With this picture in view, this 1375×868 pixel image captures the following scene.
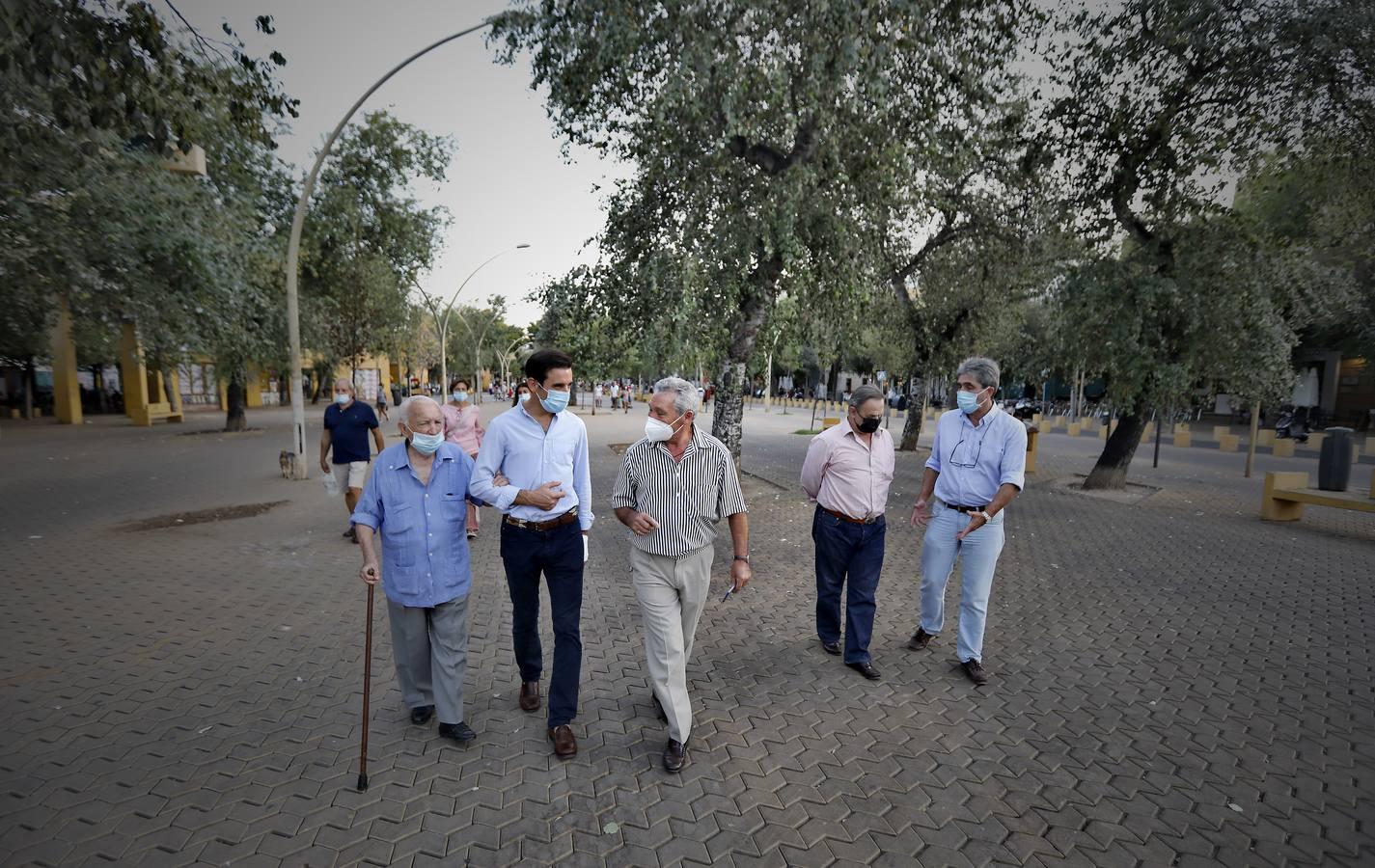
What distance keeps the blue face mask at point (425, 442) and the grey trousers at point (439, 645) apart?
2.57 feet

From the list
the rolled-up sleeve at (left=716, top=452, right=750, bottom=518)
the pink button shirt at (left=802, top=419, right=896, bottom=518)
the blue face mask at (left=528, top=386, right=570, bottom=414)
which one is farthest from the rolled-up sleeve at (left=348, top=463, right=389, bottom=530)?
the pink button shirt at (left=802, top=419, right=896, bottom=518)

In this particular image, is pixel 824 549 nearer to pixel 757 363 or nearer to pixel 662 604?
pixel 662 604

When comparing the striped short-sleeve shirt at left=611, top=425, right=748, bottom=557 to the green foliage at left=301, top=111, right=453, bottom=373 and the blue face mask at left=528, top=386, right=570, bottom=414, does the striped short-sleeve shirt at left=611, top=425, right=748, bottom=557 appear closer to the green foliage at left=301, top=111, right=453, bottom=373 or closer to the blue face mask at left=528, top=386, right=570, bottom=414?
the blue face mask at left=528, top=386, right=570, bottom=414

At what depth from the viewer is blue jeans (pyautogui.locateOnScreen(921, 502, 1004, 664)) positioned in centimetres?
432

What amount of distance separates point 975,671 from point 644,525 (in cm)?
261

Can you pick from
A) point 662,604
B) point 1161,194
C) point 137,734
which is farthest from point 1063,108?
point 137,734

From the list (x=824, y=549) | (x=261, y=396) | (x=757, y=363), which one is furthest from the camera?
(x=261, y=396)

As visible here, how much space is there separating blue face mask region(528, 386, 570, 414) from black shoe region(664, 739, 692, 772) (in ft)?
5.88

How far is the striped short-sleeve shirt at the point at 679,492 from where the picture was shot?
335 cm

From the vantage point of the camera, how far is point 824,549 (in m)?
4.57

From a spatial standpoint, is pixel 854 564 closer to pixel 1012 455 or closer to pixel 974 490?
pixel 974 490

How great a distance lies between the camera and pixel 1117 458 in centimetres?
1262

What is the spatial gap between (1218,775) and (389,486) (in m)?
4.43

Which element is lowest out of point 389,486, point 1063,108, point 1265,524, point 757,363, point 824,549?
point 1265,524
